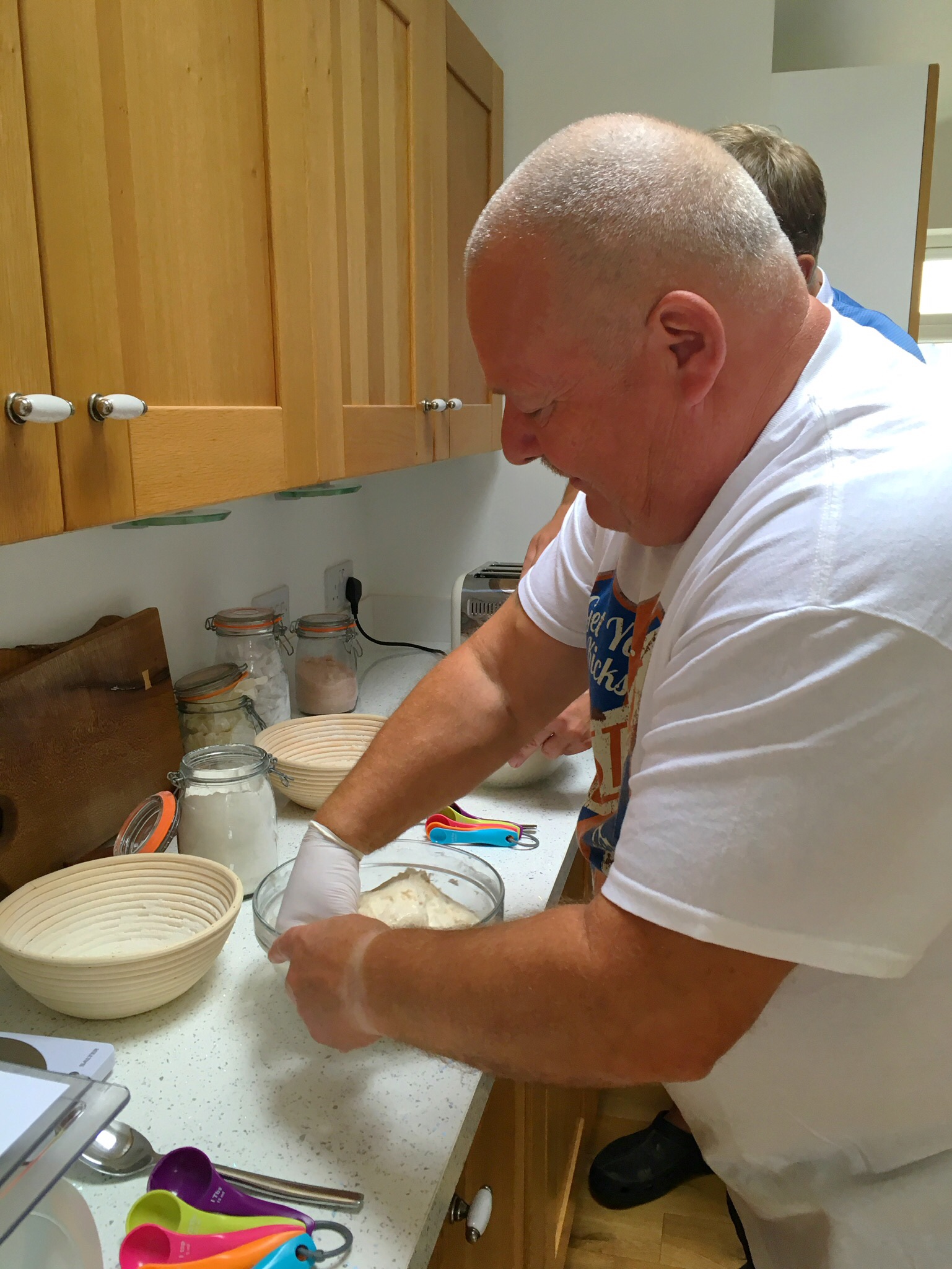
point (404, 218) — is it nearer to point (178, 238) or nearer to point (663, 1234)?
point (178, 238)

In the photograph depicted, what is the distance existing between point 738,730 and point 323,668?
1154mm

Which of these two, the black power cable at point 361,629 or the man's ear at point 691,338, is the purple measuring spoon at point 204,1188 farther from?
the black power cable at point 361,629

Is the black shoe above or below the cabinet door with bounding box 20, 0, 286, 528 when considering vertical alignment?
below

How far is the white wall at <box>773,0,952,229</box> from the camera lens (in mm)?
2480

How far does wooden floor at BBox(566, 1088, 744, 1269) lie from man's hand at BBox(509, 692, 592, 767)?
1019 mm

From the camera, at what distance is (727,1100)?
2.47 feet

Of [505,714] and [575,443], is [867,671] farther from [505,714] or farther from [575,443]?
[505,714]

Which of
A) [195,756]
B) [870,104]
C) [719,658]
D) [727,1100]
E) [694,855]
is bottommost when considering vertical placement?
[727,1100]

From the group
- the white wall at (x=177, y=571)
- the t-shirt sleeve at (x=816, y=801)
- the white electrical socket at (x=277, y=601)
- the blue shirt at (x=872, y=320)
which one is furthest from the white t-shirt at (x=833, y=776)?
the white electrical socket at (x=277, y=601)

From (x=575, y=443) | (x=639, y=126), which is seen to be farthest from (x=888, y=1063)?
(x=639, y=126)

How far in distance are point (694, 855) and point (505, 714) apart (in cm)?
53

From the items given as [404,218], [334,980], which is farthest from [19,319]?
[404,218]

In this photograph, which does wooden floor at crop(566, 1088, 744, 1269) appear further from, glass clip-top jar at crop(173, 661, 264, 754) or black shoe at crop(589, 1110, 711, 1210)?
glass clip-top jar at crop(173, 661, 264, 754)

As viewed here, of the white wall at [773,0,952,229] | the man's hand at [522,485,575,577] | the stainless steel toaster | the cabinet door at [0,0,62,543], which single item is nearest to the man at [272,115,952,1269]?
the cabinet door at [0,0,62,543]
